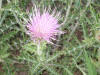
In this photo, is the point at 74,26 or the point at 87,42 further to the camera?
the point at 74,26

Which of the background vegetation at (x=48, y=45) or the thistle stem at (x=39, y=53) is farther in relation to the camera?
the background vegetation at (x=48, y=45)

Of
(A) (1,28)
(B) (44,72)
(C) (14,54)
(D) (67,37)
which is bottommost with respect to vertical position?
(B) (44,72)

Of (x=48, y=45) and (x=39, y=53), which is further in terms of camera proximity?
(x=48, y=45)

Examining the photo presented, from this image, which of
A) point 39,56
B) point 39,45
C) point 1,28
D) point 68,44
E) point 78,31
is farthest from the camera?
point 78,31

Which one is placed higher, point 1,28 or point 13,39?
point 1,28

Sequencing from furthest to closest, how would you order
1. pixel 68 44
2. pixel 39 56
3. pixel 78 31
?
pixel 78 31 → pixel 68 44 → pixel 39 56

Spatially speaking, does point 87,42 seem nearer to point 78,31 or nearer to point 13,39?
point 78,31

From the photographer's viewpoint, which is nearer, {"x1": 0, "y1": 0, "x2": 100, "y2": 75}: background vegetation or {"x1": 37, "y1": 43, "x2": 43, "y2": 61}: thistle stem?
{"x1": 37, "y1": 43, "x2": 43, "y2": 61}: thistle stem

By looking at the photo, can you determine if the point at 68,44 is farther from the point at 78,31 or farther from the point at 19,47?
the point at 19,47

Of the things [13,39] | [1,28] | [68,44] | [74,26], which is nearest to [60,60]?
[68,44]
